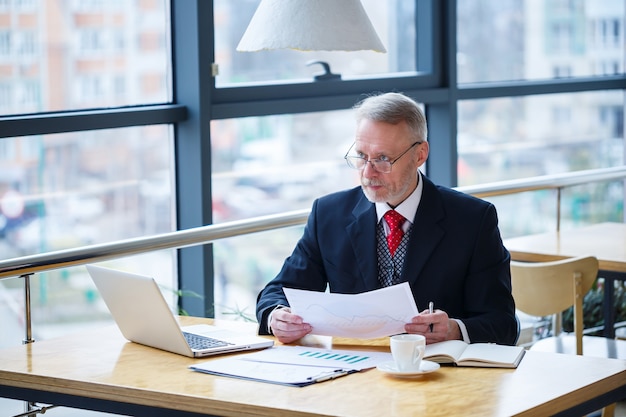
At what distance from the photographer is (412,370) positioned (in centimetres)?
214

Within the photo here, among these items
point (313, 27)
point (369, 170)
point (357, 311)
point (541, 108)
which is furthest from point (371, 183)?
point (541, 108)

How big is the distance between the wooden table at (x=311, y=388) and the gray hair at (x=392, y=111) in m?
0.56

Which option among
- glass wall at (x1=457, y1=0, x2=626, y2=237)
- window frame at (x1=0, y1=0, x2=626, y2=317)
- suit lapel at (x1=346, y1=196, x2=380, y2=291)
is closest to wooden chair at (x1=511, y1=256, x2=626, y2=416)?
suit lapel at (x1=346, y1=196, x2=380, y2=291)

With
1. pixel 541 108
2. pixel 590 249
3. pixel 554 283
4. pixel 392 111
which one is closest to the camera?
pixel 392 111

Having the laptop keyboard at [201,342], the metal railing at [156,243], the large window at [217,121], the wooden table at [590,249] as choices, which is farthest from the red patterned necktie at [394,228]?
the large window at [217,121]

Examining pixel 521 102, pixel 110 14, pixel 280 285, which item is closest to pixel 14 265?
pixel 280 285

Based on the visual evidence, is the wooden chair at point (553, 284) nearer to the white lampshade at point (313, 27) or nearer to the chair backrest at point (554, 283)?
the chair backrest at point (554, 283)

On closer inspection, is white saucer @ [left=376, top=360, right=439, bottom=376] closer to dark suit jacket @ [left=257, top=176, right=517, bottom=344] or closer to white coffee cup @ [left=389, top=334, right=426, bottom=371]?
white coffee cup @ [left=389, top=334, right=426, bottom=371]

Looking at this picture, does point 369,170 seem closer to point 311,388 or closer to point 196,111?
point 311,388

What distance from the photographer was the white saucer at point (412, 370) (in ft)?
6.98

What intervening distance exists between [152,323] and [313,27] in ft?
2.41

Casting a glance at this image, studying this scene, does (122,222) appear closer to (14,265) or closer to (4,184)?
(4,184)

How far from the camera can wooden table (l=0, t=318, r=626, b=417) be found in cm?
195

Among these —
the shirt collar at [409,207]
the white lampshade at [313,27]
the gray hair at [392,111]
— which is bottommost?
the shirt collar at [409,207]
